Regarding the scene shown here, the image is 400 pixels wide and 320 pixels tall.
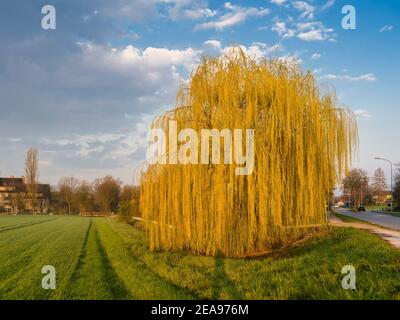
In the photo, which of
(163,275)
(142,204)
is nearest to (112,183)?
(142,204)

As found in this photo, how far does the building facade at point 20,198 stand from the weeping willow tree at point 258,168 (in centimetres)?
6599

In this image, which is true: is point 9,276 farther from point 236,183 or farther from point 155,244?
point 236,183

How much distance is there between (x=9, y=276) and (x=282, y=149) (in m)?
9.04

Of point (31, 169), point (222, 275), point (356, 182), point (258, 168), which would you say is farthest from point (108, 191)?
point (222, 275)

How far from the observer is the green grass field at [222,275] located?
7.14m

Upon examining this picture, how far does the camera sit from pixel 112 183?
197ft

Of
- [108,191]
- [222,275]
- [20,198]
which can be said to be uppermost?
[108,191]

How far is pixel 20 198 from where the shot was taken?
75125 millimetres

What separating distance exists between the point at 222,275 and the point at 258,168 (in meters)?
3.71

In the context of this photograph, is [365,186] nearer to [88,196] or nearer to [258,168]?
[88,196]

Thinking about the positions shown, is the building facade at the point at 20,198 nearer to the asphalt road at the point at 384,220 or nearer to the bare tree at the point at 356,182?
the bare tree at the point at 356,182

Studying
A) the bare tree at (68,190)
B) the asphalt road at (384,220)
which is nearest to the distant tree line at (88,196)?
the bare tree at (68,190)

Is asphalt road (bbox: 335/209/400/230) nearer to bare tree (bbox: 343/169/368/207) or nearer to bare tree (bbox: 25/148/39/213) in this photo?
bare tree (bbox: 343/169/368/207)

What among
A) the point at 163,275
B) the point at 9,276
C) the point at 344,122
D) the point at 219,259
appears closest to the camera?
the point at 163,275
